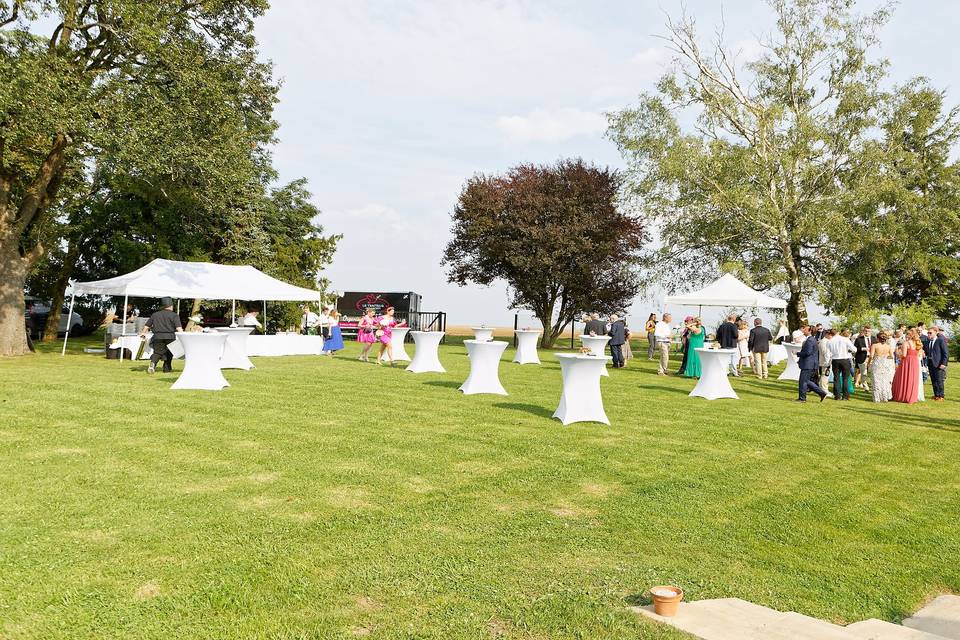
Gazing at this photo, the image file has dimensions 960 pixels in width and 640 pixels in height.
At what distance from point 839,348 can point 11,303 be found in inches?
810

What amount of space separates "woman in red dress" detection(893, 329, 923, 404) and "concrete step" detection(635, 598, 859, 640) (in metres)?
12.8

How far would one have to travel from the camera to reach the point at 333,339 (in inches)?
859

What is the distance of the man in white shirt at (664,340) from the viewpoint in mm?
17844

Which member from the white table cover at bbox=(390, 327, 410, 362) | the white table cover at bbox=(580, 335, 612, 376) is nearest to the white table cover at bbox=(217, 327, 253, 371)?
the white table cover at bbox=(390, 327, 410, 362)

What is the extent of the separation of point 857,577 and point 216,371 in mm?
10450

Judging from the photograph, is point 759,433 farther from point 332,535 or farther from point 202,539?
point 202,539

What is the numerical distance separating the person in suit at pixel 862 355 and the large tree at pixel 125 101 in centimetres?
1652

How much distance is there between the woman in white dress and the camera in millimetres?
14008

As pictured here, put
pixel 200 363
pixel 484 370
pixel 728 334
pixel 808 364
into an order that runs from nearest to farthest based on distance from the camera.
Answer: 1. pixel 200 363
2. pixel 484 370
3. pixel 808 364
4. pixel 728 334

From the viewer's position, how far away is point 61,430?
25.6 ft

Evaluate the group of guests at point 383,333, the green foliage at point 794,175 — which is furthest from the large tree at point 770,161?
the group of guests at point 383,333

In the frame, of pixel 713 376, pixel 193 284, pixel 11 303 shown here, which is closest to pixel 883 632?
pixel 713 376

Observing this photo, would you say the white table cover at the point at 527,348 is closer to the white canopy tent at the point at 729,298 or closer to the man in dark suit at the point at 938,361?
the white canopy tent at the point at 729,298

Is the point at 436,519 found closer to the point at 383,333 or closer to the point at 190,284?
the point at 383,333
